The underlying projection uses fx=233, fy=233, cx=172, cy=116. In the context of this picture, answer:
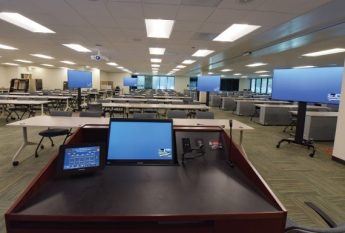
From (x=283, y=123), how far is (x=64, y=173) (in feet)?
30.4

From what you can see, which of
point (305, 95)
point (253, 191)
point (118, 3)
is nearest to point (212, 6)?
point (118, 3)

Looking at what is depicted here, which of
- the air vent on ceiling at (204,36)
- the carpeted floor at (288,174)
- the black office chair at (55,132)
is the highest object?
the air vent on ceiling at (204,36)

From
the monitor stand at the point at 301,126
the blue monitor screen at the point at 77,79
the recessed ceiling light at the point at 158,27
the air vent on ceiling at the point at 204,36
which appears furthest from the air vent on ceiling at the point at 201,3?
the blue monitor screen at the point at 77,79

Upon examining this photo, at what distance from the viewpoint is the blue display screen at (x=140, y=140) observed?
154 cm

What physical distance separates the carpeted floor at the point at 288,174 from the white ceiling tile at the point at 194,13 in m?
2.84

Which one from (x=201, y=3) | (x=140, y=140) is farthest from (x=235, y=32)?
(x=140, y=140)

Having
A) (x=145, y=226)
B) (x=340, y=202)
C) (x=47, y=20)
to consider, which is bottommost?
(x=340, y=202)

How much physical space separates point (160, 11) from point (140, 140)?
121 inches

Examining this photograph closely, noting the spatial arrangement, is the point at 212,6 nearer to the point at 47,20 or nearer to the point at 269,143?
the point at 47,20

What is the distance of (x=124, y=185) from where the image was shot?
1214mm

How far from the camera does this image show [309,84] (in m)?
4.79

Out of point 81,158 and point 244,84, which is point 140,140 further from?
point 244,84

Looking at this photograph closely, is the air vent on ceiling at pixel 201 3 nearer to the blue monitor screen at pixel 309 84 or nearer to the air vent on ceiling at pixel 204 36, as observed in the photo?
the air vent on ceiling at pixel 204 36

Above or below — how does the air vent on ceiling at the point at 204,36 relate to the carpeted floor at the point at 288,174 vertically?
above
